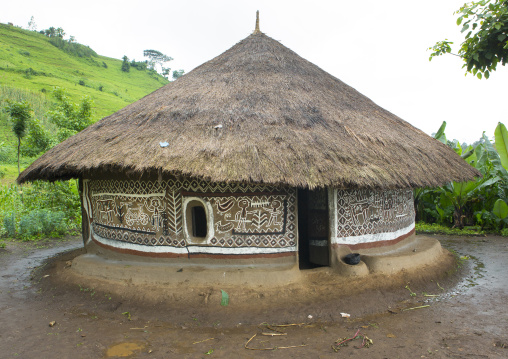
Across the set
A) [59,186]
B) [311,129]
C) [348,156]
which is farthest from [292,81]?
[59,186]

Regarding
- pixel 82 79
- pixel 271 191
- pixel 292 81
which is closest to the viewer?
pixel 271 191

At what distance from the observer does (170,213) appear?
5.77 m

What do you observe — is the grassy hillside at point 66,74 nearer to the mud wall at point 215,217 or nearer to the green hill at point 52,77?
the green hill at point 52,77

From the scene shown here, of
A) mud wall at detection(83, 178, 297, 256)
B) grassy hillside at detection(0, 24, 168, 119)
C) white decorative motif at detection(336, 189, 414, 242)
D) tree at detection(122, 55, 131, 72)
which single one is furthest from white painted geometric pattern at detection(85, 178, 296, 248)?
tree at detection(122, 55, 131, 72)

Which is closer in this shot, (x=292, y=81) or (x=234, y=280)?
(x=234, y=280)

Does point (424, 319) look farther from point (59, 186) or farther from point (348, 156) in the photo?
point (59, 186)

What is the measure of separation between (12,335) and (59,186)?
7.89 m

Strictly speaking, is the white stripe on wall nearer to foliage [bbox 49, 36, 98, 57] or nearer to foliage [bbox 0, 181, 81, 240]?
foliage [bbox 0, 181, 81, 240]

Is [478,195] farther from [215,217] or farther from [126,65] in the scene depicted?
[126,65]

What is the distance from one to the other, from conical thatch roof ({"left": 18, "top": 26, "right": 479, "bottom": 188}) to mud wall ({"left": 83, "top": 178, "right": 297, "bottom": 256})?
623mm

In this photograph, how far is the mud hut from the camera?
516cm

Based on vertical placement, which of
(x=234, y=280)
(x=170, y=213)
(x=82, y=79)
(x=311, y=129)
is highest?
(x=82, y=79)

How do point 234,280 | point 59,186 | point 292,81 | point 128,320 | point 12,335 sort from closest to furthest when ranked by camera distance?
point 12,335 < point 128,320 < point 234,280 < point 292,81 < point 59,186

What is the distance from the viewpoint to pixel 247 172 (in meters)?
4.90
